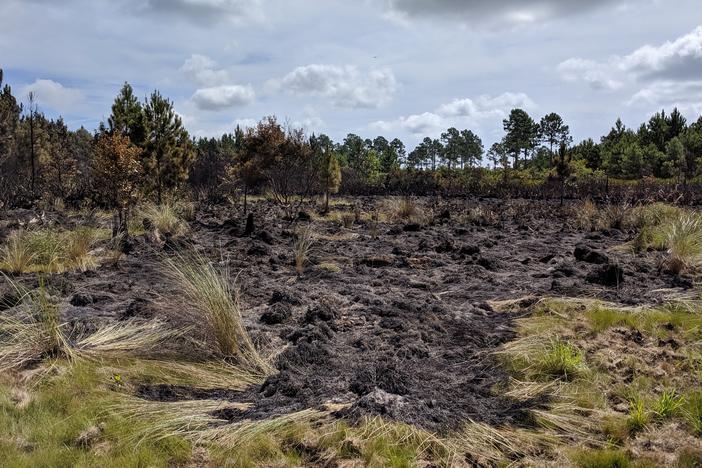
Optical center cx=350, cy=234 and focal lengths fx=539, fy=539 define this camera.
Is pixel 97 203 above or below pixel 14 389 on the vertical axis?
above

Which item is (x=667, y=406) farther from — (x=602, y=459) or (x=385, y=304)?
(x=385, y=304)

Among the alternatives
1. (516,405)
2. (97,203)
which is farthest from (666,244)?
(97,203)

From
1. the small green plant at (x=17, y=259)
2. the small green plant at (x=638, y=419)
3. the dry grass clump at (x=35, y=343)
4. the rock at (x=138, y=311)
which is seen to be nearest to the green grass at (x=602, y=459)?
the small green plant at (x=638, y=419)

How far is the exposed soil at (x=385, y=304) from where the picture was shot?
14.0 ft

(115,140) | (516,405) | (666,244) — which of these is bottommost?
(516,405)

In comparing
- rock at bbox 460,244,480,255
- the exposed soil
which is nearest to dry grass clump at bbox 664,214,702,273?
the exposed soil

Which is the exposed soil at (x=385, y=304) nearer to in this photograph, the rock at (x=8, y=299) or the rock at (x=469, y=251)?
the rock at (x=469, y=251)

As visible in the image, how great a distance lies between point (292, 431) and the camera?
141 inches

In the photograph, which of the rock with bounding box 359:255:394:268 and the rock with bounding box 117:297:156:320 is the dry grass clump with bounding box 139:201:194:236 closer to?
the rock with bounding box 359:255:394:268

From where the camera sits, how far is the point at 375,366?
16.1ft

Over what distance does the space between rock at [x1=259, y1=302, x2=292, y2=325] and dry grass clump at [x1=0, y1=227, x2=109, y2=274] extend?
4442mm

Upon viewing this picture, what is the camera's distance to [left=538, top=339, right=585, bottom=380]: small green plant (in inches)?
178

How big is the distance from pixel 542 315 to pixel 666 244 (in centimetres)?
542

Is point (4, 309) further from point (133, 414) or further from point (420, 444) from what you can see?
point (420, 444)
